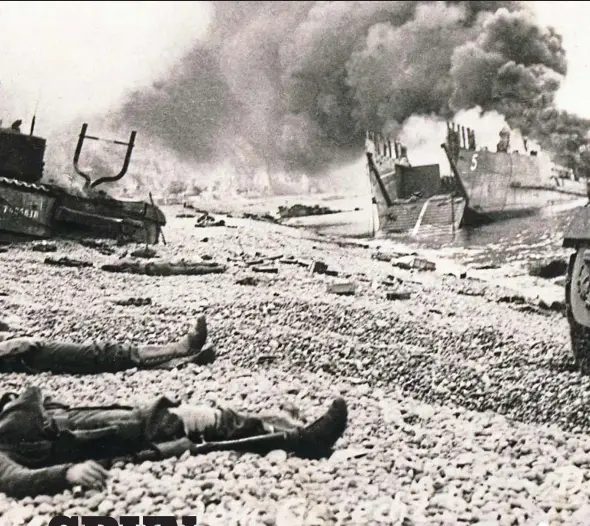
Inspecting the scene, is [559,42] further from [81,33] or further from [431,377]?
[81,33]

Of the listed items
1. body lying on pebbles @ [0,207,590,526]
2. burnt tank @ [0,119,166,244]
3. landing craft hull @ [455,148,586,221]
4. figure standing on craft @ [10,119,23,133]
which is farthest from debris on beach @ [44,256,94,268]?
landing craft hull @ [455,148,586,221]

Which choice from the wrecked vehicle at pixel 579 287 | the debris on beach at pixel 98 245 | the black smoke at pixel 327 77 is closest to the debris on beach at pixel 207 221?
the black smoke at pixel 327 77

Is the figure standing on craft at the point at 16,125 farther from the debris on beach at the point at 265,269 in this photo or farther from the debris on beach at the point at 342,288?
the debris on beach at the point at 342,288

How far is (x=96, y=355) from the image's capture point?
284 centimetres

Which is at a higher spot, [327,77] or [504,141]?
[327,77]

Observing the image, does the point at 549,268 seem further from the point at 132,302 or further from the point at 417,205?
the point at 132,302

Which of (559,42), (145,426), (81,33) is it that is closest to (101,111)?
(81,33)

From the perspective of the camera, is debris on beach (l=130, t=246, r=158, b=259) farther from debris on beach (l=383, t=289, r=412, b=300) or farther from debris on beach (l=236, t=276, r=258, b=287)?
debris on beach (l=383, t=289, r=412, b=300)

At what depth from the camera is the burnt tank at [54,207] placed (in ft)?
11.5

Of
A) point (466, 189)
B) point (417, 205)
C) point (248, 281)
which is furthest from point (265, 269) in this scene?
point (466, 189)

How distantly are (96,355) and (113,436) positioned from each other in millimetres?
519

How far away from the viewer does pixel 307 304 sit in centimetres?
331

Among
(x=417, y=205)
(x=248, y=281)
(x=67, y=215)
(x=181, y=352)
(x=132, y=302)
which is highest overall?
(x=417, y=205)

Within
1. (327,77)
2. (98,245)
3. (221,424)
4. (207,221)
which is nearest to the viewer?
(221,424)
